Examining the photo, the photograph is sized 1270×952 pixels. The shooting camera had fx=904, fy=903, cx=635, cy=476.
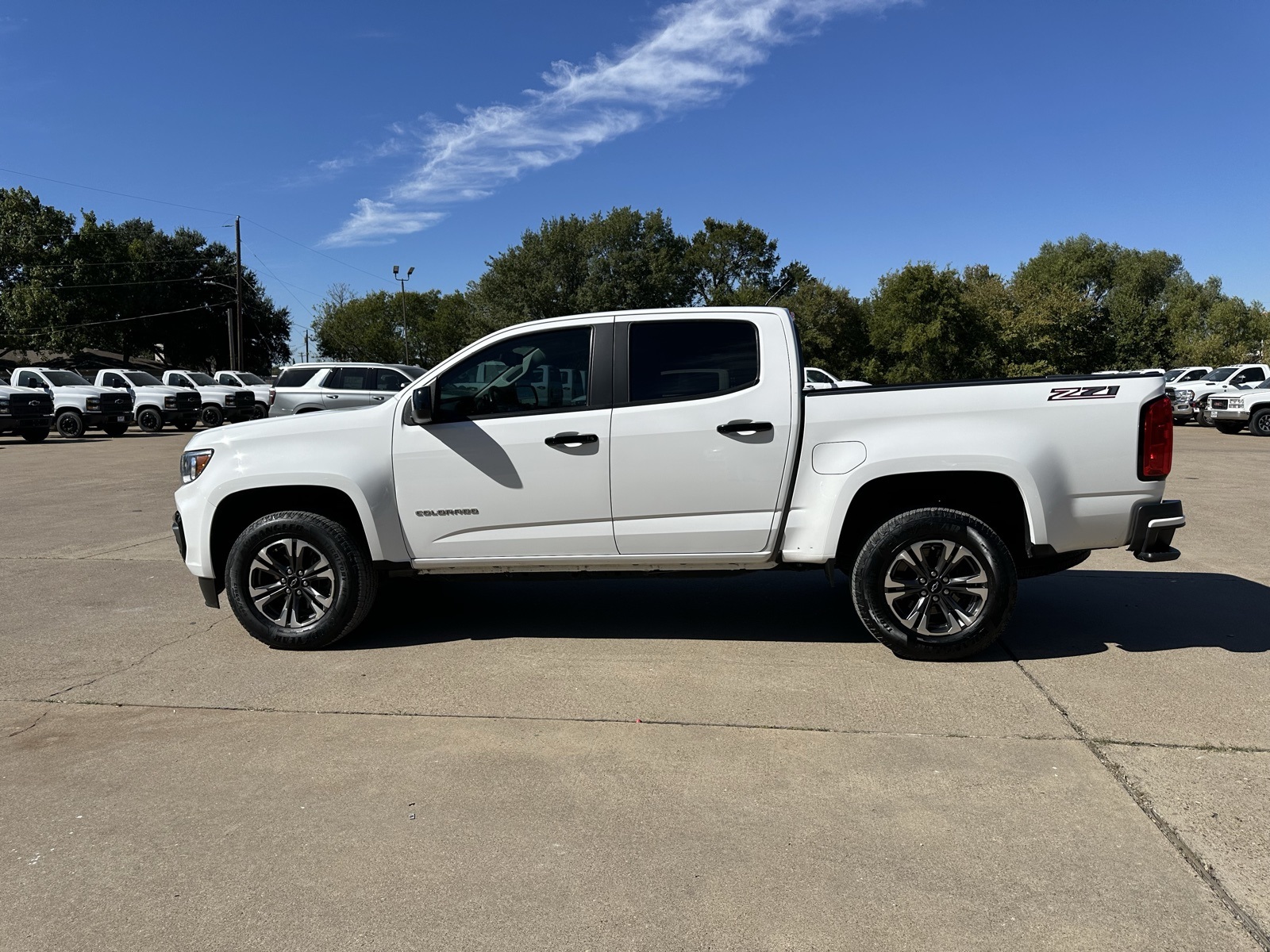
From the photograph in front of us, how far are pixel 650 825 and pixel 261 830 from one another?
1356 mm

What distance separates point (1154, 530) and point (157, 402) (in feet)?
97.3

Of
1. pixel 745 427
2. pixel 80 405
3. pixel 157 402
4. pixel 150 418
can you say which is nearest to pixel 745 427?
pixel 745 427

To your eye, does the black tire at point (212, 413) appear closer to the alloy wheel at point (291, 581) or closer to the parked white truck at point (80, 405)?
the parked white truck at point (80, 405)

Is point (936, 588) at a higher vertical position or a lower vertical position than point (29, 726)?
higher

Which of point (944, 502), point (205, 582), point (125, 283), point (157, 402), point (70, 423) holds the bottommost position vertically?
point (205, 582)

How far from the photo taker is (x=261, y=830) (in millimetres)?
3152

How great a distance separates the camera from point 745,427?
16.0ft

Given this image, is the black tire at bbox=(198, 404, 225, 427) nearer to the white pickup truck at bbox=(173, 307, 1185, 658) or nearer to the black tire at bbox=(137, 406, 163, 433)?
the black tire at bbox=(137, 406, 163, 433)

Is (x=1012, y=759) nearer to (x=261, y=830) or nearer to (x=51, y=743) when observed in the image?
(x=261, y=830)

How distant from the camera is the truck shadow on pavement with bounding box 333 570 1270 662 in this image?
5.38 meters

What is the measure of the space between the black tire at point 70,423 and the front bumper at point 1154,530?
28924 millimetres

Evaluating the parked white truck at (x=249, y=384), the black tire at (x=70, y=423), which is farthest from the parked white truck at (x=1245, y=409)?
the black tire at (x=70, y=423)

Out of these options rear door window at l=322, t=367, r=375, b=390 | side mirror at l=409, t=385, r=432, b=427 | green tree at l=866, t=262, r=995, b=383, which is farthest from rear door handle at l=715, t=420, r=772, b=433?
green tree at l=866, t=262, r=995, b=383

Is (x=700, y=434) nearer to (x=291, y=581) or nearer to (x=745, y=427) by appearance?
(x=745, y=427)
